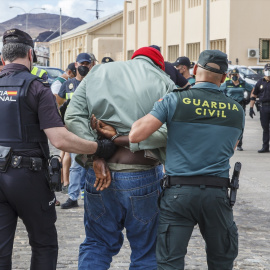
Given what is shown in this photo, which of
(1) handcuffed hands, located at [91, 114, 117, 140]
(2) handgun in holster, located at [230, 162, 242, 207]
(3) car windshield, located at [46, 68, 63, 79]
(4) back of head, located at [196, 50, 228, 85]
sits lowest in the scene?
(2) handgun in holster, located at [230, 162, 242, 207]

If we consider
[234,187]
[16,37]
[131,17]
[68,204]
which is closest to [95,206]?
[234,187]

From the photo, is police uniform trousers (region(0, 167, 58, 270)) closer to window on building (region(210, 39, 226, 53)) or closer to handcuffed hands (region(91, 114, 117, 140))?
handcuffed hands (region(91, 114, 117, 140))

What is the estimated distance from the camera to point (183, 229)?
4.53m

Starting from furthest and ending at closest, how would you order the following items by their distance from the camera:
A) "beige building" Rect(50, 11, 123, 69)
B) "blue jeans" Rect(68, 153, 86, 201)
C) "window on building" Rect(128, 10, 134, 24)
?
"beige building" Rect(50, 11, 123, 69), "window on building" Rect(128, 10, 134, 24), "blue jeans" Rect(68, 153, 86, 201)

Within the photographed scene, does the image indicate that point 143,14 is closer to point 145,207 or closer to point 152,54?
point 152,54

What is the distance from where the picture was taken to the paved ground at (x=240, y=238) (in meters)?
6.37

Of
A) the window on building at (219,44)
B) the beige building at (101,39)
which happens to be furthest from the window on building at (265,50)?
the beige building at (101,39)

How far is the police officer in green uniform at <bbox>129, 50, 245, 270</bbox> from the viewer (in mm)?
4484

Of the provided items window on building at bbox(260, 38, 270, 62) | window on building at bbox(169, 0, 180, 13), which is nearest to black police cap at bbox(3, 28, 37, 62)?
window on building at bbox(260, 38, 270, 62)

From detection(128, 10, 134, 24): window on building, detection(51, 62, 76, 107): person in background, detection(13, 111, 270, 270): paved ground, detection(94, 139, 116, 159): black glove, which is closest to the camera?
detection(94, 139, 116, 159): black glove

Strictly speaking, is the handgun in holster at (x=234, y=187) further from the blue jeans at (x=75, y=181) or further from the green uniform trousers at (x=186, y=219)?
the blue jeans at (x=75, y=181)

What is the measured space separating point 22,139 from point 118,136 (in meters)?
0.65

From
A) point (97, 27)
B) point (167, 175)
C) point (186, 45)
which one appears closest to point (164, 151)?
point (167, 175)

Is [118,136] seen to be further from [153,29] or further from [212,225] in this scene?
[153,29]
